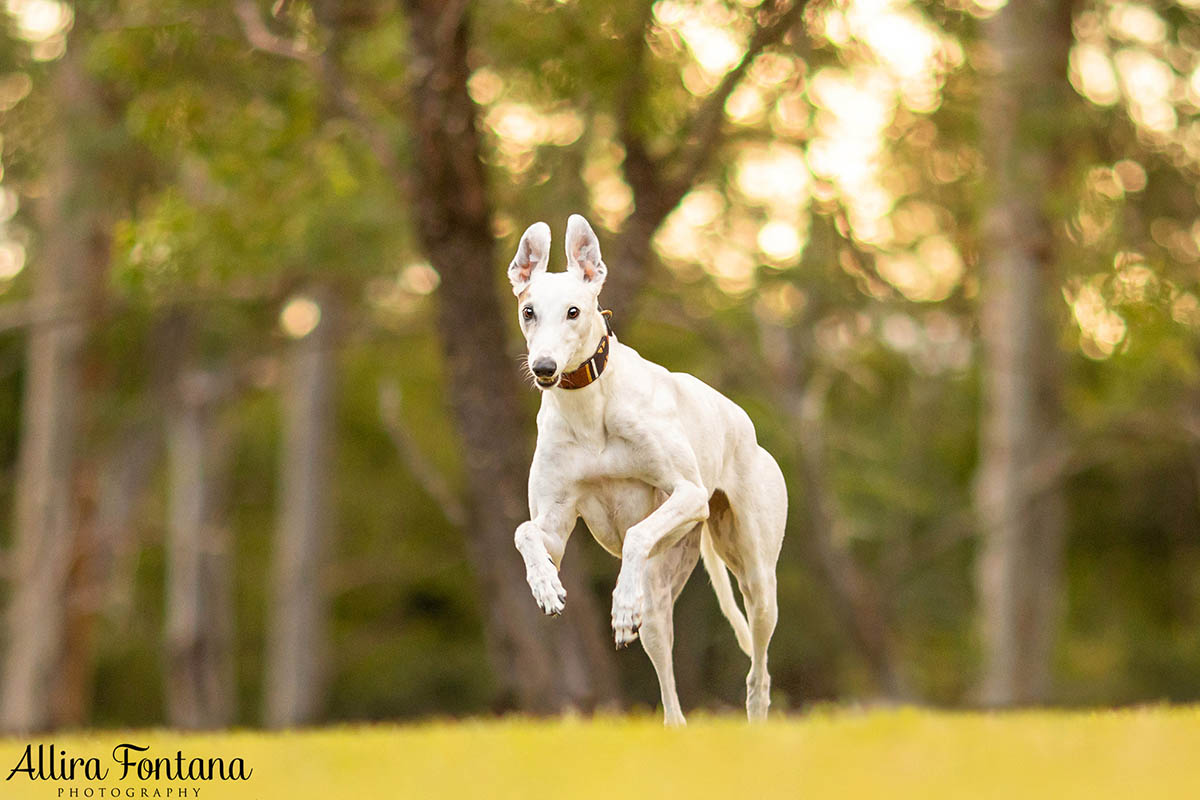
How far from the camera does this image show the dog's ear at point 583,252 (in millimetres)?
5750

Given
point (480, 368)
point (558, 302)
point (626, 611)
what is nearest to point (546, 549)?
point (626, 611)

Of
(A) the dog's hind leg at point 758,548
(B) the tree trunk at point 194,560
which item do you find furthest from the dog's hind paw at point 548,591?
(B) the tree trunk at point 194,560

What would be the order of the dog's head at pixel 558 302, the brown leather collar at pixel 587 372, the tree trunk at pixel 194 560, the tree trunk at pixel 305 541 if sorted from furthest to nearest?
the tree trunk at pixel 305 541, the tree trunk at pixel 194 560, the brown leather collar at pixel 587 372, the dog's head at pixel 558 302

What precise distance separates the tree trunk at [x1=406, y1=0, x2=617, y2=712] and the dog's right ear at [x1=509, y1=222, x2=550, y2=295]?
680 centimetres

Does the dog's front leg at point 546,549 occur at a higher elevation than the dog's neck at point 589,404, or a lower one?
lower

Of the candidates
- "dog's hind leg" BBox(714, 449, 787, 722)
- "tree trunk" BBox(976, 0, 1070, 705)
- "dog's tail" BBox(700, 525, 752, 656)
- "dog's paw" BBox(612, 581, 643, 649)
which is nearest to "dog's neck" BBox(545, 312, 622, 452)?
"dog's paw" BBox(612, 581, 643, 649)

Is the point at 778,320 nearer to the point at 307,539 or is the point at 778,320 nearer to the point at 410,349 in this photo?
the point at 307,539

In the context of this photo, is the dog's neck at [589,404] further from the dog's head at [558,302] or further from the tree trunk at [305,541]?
the tree trunk at [305,541]

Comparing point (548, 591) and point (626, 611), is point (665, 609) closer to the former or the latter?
point (626, 611)

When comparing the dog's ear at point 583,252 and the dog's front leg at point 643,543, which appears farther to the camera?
the dog's ear at point 583,252

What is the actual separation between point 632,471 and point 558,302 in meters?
0.69

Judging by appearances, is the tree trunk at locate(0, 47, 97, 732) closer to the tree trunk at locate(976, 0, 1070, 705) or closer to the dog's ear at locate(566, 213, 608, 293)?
the tree trunk at locate(976, 0, 1070, 705)

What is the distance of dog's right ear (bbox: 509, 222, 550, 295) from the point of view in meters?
5.80

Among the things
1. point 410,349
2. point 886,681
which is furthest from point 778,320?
point 410,349
